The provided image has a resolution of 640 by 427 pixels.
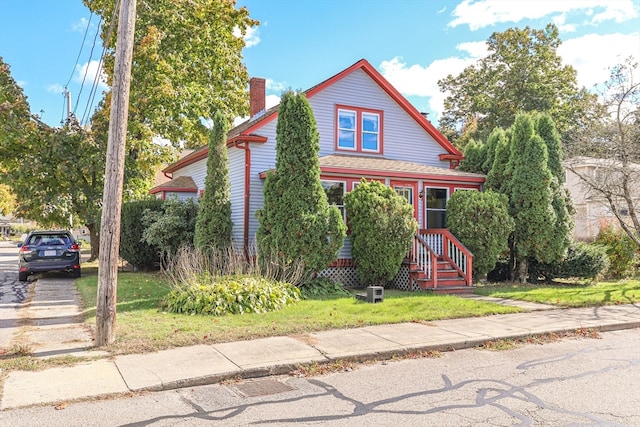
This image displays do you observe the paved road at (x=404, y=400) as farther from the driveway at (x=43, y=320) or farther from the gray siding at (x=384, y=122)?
the gray siding at (x=384, y=122)

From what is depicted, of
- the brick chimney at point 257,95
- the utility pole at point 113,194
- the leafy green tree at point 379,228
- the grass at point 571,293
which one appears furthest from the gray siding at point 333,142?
the utility pole at point 113,194

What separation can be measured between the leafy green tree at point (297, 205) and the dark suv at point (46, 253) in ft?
23.6

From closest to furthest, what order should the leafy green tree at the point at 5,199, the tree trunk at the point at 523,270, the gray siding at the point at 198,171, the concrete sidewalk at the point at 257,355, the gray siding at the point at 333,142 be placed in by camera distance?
1. the concrete sidewalk at the point at 257,355
2. the gray siding at the point at 333,142
3. the tree trunk at the point at 523,270
4. the gray siding at the point at 198,171
5. the leafy green tree at the point at 5,199

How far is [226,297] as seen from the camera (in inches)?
388

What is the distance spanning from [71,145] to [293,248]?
1130 centimetres

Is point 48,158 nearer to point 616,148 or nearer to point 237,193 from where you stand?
point 237,193

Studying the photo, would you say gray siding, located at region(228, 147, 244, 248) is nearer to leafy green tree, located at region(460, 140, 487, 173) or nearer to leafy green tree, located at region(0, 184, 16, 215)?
leafy green tree, located at region(460, 140, 487, 173)

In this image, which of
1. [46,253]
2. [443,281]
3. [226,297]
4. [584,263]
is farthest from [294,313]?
[584,263]

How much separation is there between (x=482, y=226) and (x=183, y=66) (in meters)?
16.1

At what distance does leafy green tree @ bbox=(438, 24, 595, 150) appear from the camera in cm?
3644

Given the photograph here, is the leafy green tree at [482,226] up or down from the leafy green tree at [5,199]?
down

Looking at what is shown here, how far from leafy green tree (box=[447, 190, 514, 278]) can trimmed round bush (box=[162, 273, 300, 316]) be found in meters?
6.15

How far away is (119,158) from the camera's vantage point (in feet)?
24.5

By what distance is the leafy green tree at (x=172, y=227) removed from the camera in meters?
16.2
